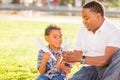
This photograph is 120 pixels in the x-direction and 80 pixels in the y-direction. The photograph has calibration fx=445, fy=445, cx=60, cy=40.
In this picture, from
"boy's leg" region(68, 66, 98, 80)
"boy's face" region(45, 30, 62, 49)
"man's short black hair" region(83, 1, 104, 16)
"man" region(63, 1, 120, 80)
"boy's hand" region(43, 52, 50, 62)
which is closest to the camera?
"man" region(63, 1, 120, 80)

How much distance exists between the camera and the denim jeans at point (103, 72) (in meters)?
4.90

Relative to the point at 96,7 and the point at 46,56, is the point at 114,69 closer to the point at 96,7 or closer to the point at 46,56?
the point at 96,7

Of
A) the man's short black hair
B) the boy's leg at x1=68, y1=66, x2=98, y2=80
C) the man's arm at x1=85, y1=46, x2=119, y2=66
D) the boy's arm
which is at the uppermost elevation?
the man's short black hair

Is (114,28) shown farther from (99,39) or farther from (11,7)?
(11,7)

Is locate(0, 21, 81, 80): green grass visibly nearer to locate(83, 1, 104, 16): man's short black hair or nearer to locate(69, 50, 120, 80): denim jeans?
locate(69, 50, 120, 80): denim jeans

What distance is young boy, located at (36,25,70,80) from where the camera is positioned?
5773 mm

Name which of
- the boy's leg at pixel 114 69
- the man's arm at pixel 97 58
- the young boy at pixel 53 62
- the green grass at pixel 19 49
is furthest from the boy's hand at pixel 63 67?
the green grass at pixel 19 49

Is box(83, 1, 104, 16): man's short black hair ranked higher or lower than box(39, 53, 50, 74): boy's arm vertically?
higher

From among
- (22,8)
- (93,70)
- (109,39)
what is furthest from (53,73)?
(22,8)

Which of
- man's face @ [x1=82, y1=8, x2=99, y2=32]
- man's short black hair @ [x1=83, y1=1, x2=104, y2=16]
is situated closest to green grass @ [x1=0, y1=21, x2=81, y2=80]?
man's face @ [x1=82, y1=8, x2=99, y2=32]

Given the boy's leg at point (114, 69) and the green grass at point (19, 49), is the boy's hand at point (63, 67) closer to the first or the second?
the boy's leg at point (114, 69)

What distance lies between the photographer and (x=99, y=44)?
210 inches

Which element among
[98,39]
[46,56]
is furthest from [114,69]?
[46,56]

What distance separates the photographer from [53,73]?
19.2ft
